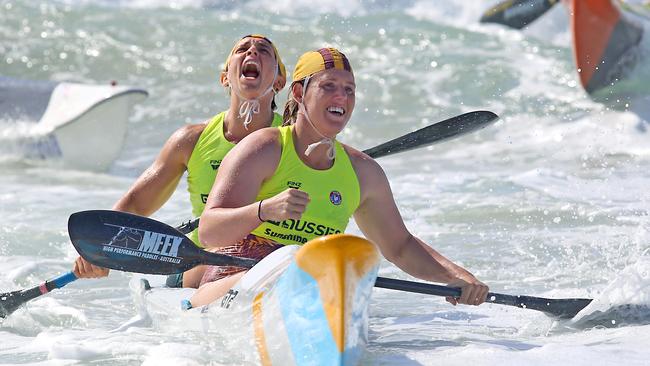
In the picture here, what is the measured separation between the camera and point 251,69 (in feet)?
15.7

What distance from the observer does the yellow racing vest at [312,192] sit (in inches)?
159

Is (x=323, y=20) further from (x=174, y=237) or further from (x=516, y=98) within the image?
(x=174, y=237)

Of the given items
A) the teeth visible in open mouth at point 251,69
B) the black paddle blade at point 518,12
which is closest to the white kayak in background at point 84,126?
the black paddle blade at point 518,12

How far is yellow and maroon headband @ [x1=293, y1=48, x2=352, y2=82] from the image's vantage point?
3998 mm

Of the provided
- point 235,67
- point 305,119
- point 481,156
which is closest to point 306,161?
point 305,119

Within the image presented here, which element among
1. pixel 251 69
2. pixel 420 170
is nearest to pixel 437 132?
pixel 251 69

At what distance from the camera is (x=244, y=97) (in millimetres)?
4781

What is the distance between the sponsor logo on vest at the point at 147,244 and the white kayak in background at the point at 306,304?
0.27 m

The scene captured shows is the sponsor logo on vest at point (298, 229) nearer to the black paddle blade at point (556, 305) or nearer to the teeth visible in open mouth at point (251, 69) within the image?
the black paddle blade at point (556, 305)

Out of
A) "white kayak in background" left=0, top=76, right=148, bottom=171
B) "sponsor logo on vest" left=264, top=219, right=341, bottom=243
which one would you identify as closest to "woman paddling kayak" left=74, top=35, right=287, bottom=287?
"sponsor logo on vest" left=264, top=219, right=341, bottom=243

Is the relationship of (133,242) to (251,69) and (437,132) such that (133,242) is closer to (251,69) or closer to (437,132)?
(251,69)

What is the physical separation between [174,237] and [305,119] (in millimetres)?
621

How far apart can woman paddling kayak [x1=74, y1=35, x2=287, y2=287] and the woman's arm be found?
75cm

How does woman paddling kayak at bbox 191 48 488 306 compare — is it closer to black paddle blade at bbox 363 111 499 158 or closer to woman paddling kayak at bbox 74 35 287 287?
woman paddling kayak at bbox 74 35 287 287
